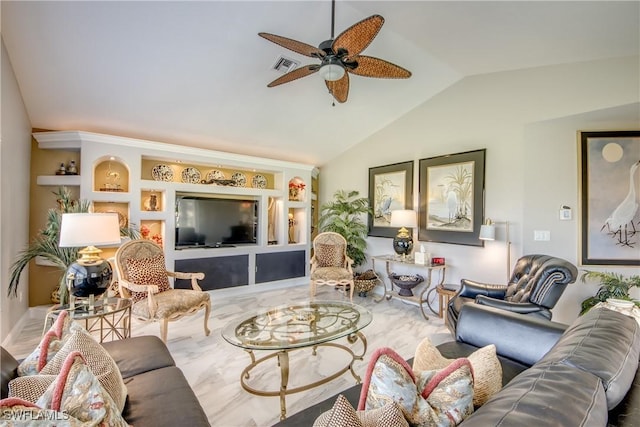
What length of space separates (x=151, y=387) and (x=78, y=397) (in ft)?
2.19

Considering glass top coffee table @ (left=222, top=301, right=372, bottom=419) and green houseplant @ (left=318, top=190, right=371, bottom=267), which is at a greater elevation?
green houseplant @ (left=318, top=190, right=371, bottom=267)

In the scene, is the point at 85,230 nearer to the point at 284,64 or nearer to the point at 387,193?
the point at 284,64

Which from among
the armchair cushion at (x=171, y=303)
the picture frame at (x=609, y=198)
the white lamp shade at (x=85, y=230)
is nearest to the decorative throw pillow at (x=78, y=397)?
the white lamp shade at (x=85, y=230)

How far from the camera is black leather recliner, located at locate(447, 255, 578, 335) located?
7.74 feet

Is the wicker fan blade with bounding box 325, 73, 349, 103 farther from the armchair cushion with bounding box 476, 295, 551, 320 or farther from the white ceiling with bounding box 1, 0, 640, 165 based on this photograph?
the armchair cushion with bounding box 476, 295, 551, 320

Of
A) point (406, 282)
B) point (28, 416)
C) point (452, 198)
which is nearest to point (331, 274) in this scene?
point (406, 282)

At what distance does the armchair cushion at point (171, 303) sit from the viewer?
2.73 metres

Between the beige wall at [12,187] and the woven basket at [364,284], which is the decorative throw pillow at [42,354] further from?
the woven basket at [364,284]

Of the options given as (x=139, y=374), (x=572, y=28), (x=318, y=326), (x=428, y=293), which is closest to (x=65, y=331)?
(x=139, y=374)

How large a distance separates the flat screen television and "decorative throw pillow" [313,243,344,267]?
1181 mm

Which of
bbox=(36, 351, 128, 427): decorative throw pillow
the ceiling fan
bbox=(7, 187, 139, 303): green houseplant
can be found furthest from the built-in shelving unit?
bbox=(36, 351, 128, 427): decorative throw pillow

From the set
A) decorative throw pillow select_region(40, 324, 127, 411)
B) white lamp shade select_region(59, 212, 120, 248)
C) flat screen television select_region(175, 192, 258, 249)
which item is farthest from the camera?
flat screen television select_region(175, 192, 258, 249)

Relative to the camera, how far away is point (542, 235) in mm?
3322

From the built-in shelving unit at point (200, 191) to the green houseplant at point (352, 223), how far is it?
631 millimetres
